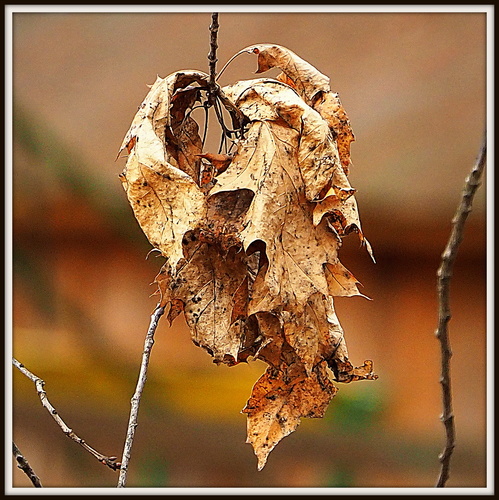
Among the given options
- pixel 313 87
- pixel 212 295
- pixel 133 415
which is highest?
pixel 313 87

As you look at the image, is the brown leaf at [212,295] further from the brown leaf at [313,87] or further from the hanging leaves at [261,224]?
the brown leaf at [313,87]

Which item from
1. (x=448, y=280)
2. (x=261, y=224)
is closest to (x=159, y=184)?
(x=261, y=224)

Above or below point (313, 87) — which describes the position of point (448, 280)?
below

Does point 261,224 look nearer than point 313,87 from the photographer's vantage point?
Yes

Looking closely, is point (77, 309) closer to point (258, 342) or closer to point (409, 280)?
point (409, 280)

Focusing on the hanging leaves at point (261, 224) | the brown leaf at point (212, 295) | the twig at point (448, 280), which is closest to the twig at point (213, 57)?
the hanging leaves at point (261, 224)

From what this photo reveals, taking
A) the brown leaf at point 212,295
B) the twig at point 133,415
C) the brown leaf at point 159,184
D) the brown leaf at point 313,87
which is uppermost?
the brown leaf at point 313,87

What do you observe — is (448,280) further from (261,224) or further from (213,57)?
(213,57)
